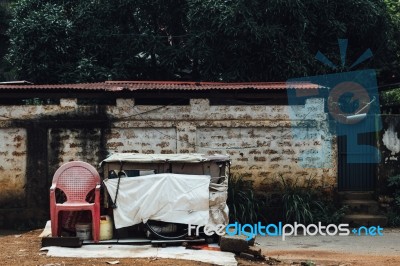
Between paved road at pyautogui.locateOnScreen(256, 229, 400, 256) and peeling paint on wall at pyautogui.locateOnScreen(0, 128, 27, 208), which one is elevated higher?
peeling paint on wall at pyautogui.locateOnScreen(0, 128, 27, 208)

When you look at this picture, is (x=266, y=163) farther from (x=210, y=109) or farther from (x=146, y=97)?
(x=146, y=97)

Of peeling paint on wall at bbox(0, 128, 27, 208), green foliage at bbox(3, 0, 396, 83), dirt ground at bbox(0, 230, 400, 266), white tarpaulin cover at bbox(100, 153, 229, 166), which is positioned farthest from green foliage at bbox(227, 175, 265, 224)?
peeling paint on wall at bbox(0, 128, 27, 208)

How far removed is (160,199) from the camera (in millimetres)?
8961

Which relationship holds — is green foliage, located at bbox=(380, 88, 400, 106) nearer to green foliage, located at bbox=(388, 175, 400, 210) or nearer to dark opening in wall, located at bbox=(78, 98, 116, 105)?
green foliage, located at bbox=(388, 175, 400, 210)

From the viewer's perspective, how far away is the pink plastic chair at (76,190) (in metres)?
8.77

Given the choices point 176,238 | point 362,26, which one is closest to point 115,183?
point 176,238

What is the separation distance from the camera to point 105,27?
645 inches

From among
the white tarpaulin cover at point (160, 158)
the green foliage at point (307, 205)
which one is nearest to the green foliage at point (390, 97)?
the green foliage at point (307, 205)

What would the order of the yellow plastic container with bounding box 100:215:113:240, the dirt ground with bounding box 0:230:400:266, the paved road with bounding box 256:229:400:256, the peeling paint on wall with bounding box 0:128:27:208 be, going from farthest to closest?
the peeling paint on wall with bounding box 0:128:27:208
the paved road with bounding box 256:229:400:256
the yellow plastic container with bounding box 100:215:113:240
the dirt ground with bounding box 0:230:400:266

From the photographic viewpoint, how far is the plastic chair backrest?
9000 millimetres

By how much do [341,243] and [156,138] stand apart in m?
4.48

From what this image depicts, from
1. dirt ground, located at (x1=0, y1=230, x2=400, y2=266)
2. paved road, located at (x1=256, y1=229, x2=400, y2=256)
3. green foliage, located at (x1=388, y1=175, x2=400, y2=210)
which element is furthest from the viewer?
green foliage, located at (x1=388, y1=175, x2=400, y2=210)

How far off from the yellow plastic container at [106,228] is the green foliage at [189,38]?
689cm

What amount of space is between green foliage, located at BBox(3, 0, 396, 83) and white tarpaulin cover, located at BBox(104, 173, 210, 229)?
20.1 ft
